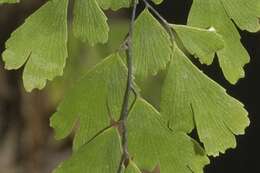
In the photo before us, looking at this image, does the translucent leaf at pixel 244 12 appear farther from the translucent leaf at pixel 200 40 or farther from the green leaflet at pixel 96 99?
the green leaflet at pixel 96 99

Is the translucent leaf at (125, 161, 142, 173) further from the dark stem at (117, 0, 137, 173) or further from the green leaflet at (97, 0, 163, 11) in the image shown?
the green leaflet at (97, 0, 163, 11)

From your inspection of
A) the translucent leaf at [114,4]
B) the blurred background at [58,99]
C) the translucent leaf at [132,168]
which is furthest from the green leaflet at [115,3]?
the blurred background at [58,99]

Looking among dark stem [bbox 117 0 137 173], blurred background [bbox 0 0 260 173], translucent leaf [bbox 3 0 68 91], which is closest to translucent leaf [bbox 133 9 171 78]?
dark stem [bbox 117 0 137 173]

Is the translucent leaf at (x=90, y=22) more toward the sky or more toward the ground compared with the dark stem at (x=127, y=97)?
more toward the sky

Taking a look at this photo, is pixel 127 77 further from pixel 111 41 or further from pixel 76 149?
pixel 111 41

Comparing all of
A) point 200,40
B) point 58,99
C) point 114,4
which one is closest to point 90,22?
point 114,4

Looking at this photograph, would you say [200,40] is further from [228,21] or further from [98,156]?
[98,156]
